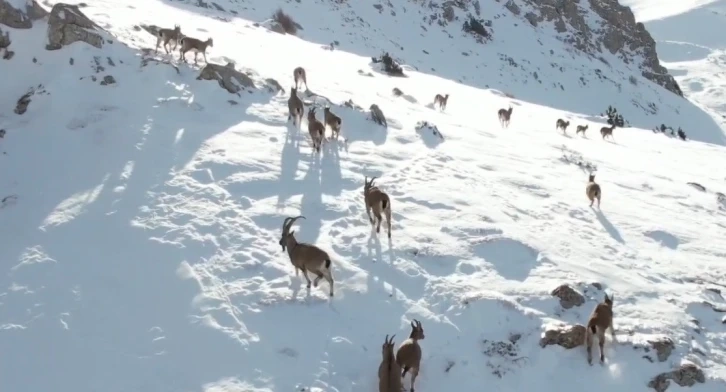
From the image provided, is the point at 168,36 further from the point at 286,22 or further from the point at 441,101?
the point at 286,22

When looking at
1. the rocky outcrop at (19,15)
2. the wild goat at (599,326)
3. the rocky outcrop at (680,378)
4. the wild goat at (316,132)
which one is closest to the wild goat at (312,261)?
the wild goat at (599,326)

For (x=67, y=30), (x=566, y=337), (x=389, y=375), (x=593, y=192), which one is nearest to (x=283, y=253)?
(x=389, y=375)

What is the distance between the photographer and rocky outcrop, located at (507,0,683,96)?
5216cm

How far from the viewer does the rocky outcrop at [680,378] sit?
8023 mm

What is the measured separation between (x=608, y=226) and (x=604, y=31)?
48.1m

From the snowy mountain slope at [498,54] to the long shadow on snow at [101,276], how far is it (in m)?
19.4

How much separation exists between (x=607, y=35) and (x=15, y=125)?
173ft

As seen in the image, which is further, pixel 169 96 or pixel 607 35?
pixel 607 35

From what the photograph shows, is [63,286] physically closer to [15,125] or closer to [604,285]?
[15,125]

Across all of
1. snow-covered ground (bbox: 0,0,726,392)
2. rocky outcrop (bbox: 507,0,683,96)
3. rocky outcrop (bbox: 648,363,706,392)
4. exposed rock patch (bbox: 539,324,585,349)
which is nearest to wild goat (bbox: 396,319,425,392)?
snow-covered ground (bbox: 0,0,726,392)

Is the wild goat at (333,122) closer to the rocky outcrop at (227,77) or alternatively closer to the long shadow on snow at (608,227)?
the rocky outcrop at (227,77)

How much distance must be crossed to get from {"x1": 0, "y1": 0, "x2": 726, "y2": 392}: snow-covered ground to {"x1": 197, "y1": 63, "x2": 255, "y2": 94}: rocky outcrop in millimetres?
456

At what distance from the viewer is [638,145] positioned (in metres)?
25.1

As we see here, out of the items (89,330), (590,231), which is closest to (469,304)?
(590,231)
